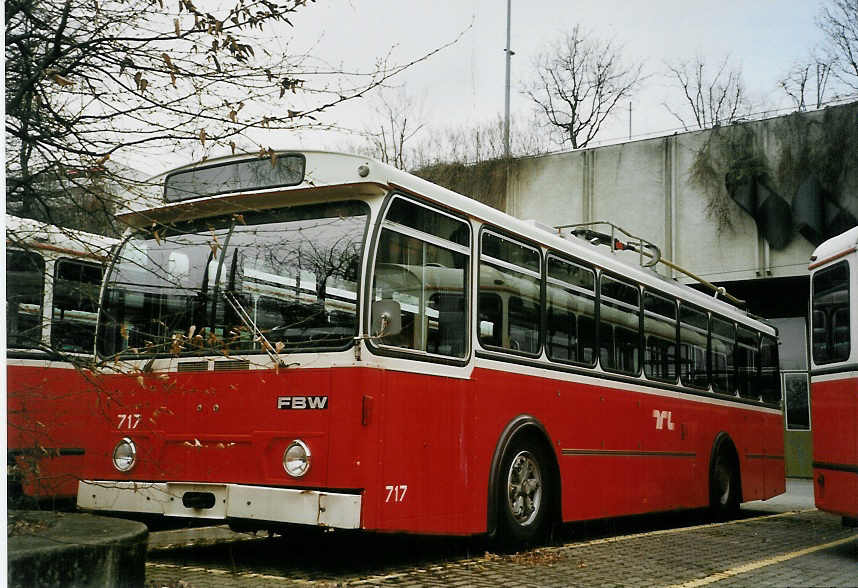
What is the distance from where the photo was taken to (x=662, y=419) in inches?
474

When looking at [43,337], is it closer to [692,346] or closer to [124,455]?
[124,455]

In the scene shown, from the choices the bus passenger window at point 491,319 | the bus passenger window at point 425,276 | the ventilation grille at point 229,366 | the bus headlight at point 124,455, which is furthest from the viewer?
the bus passenger window at point 491,319

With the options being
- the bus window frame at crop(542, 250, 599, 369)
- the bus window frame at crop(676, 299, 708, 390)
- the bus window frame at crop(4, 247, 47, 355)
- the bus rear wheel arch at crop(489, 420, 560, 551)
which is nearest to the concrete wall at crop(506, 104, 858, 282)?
the bus window frame at crop(676, 299, 708, 390)

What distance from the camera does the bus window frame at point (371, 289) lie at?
22.9ft

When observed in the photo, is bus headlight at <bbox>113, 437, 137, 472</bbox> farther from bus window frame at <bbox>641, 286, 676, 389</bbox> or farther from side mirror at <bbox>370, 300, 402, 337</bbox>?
bus window frame at <bbox>641, 286, 676, 389</bbox>

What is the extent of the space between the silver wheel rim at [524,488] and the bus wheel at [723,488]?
534 centimetres

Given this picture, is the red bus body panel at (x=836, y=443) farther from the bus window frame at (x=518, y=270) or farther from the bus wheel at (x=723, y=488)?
the bus wheel at (x=723, y=488)

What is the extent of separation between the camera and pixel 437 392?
7719mm

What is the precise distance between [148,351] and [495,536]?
12.6 feet

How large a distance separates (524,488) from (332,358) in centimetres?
285

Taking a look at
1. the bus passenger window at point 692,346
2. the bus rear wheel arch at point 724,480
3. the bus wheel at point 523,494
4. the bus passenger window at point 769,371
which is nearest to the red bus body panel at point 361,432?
the bus wheel at point 523,494

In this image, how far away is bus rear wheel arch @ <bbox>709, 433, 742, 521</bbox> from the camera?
1377 centimetres

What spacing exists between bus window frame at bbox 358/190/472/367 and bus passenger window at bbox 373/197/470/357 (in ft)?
0.10

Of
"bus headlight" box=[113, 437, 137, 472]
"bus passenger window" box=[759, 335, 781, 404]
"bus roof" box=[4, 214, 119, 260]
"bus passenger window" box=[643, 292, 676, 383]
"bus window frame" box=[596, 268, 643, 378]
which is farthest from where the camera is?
"bus passenger window" box=[759, 335, 781, 404]
